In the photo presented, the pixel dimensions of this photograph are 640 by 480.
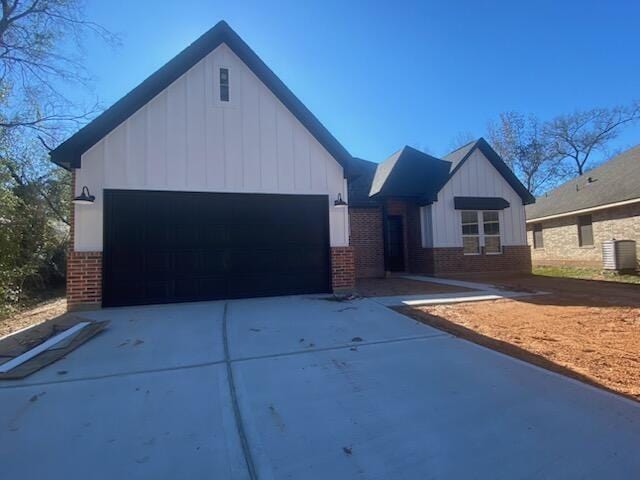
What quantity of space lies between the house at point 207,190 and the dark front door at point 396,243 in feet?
21.8

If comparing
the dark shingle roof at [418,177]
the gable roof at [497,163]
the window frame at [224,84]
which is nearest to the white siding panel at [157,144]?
the window frame at [224,84]

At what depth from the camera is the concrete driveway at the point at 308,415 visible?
2.28 meters

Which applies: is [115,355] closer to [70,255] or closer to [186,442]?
[186,442]

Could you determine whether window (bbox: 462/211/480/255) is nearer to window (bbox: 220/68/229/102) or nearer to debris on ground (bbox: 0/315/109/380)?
window (bbox: 220/68/229/102)

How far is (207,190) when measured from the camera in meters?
7.68

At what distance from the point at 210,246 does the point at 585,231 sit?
18.0 m

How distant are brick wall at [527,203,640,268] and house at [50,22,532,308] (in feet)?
43.8

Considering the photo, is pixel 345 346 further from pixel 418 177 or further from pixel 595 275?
pixel 595 275

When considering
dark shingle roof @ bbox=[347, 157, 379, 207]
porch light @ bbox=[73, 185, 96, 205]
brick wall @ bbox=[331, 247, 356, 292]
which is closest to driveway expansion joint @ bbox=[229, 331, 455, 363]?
brick wall @ bbox=[331, 247, 356, 292]

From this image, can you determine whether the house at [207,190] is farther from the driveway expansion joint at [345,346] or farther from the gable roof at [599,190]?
the gable roof at [599,190]

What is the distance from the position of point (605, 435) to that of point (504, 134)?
114 ft

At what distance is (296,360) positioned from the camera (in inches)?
161

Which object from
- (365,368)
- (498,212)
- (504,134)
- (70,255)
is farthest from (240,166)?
(504,134)

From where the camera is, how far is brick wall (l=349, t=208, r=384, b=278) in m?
13.3
